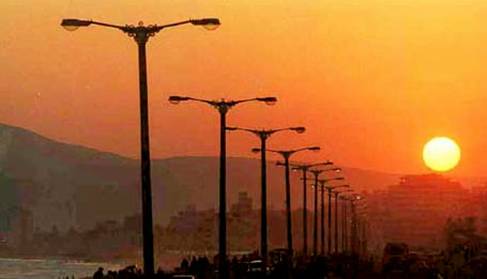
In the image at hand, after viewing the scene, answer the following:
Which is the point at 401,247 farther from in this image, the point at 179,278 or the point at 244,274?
the point at 179,278

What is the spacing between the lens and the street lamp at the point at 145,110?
4741 cm

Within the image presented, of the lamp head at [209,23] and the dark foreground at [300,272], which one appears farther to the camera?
the dark foreground at [300,272]

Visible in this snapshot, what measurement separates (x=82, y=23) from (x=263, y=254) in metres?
37.9

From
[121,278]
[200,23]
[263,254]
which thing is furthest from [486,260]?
[200,23]

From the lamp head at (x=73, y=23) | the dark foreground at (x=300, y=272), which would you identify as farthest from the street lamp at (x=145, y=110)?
the dark foreground at (x=300, y=272)

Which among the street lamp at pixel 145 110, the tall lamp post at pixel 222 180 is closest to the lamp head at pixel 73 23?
the street lamp at pixel 145 110

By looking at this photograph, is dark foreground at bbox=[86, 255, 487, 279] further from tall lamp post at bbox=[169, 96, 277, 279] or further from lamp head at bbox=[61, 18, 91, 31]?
lamp head at bbox=[61, 18, 91, 31]

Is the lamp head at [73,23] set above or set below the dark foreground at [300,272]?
above

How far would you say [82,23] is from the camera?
4728 centimetres

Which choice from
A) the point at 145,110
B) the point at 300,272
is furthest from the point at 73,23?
the point at 300,272

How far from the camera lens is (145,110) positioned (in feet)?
161

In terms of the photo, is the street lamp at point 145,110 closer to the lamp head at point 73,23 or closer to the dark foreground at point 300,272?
the lamp head at point 73,23

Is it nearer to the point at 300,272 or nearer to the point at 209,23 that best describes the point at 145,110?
the point at 209,23

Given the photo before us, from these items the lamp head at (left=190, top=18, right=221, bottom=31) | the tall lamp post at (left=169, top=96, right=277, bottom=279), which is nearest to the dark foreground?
the tall lamp post at (left=169, top=96, right=277, bottom=279)
